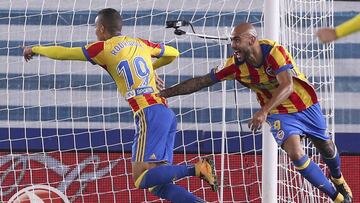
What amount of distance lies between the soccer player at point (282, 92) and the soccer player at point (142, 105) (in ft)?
0.62

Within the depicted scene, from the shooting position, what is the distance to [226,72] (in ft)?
27.0

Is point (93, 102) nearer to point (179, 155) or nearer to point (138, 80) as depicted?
point (179, 155)

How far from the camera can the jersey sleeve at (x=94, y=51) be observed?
26.6 feet

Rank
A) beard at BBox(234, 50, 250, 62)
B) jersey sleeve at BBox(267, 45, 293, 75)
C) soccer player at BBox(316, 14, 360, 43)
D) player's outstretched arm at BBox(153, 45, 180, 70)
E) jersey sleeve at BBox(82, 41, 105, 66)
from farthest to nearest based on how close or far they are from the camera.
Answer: player's outstretched arm at BBox(153, 45, 180, 70) → jersey sleeve at BBox(82, 41, 105, 66) → beard at BBox(234, 50, 250, 62) → jersey sleeve at BBox(267, 45, 293, 75) → soccer player at BBox(316, 14, 360, 43)

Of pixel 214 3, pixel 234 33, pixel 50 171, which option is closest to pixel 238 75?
pixel 234 33

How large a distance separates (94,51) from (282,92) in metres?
1.40

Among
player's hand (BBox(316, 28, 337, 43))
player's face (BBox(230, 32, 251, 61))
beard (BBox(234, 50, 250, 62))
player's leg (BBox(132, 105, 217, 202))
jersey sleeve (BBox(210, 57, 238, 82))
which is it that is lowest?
player's leg (BBox(132, 105, 217, 202))

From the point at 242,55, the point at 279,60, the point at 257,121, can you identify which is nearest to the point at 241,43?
the point at 242,55

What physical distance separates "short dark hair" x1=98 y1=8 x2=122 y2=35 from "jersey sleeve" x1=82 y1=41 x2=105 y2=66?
6.7 inches

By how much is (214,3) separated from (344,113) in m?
1.48

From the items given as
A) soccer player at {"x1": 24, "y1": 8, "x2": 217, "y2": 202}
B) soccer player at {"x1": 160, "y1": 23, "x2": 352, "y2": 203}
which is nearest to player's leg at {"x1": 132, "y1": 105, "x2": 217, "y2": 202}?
soccer player at {"x1": 24, "y1": 8, "x2": 217, "y2": 202}

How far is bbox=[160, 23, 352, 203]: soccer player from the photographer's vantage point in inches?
312

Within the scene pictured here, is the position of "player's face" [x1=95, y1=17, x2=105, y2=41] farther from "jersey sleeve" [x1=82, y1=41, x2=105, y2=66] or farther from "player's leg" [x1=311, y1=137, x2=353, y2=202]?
"player's leg" [x1=311, y1=137, x2=353, y2=202]

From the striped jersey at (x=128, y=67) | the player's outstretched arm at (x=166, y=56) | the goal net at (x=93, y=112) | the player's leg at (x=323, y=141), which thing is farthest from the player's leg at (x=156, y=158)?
the goal net at (x=93, y=112)
